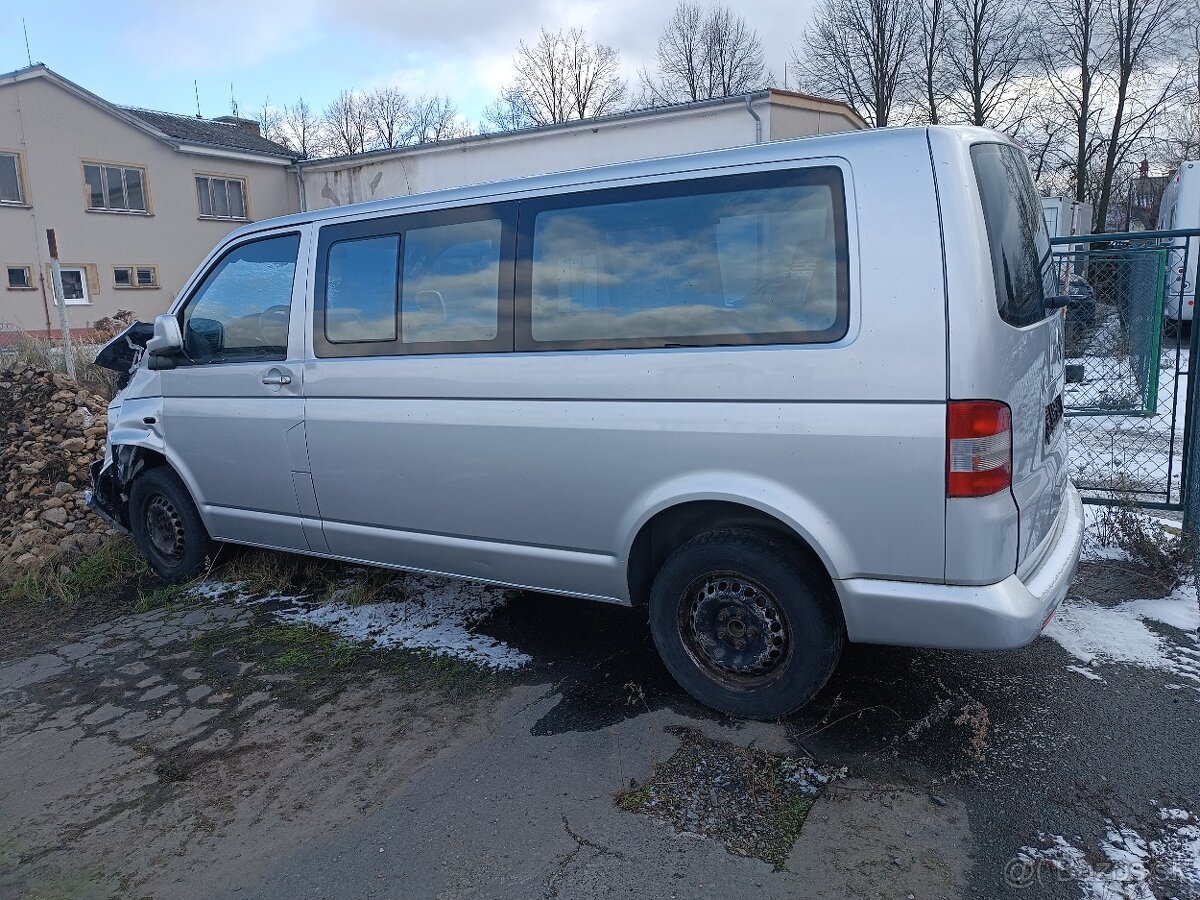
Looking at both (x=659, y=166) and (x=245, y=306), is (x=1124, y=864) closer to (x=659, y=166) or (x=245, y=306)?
(x=659, y=166)

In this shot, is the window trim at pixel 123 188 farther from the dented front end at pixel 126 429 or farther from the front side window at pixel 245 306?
the front side window at pixel 245 306

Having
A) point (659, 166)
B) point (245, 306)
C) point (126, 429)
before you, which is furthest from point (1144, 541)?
point (126, 429)

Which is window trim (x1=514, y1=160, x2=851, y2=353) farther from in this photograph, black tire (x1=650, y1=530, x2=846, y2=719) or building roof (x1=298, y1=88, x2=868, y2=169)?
building roof (x1=298, y1=88, x2=868, y2=169)

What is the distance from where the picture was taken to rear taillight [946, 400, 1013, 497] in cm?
279

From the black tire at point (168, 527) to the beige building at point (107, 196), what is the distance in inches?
933

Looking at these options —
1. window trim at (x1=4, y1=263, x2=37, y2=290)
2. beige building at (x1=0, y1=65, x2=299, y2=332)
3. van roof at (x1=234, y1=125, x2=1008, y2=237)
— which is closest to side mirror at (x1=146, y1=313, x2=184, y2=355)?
van roof at (x1=234, y1=125, x2=1008, y2=237)

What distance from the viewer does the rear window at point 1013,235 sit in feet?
9.62

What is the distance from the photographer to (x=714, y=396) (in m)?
3.20

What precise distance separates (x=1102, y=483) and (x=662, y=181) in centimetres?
407

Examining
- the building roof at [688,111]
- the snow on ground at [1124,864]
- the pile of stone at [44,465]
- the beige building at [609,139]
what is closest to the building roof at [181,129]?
the beige building at [609,139]

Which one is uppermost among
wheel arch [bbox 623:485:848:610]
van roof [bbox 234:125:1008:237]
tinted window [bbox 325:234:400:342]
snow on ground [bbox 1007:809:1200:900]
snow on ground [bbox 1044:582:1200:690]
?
van roof [bbox 234:125:1008:237]

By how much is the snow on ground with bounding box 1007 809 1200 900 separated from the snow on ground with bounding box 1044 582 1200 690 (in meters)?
1.14

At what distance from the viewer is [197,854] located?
284cm

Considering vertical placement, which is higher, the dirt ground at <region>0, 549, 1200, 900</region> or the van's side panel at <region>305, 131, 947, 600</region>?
the van's side panel at <region>305, 131, 947, 600</region>
